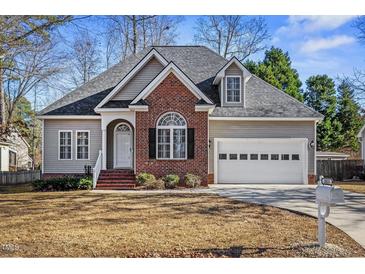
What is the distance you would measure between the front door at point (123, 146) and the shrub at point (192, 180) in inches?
141

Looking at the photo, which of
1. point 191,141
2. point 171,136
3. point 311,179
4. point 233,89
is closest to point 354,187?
point 311,179

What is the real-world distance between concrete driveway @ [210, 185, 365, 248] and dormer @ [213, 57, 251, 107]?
4555 mm

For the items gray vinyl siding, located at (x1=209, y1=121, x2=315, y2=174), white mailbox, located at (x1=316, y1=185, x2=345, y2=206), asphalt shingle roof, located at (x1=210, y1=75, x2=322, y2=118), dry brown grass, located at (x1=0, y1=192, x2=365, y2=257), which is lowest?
dry brown grass, located at (x1=0, y1=192, x2=365, y2=257)

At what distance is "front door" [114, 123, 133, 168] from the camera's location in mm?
18172

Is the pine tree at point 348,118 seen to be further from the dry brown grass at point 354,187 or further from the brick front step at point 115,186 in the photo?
the brick front step at point 115,186

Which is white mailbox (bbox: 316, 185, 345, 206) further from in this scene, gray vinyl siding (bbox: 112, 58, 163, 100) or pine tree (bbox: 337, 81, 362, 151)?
pine tree (bbox: 337, 81, 362, 151)

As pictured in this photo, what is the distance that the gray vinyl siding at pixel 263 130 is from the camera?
59.7ft

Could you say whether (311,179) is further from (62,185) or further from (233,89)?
(62,185)

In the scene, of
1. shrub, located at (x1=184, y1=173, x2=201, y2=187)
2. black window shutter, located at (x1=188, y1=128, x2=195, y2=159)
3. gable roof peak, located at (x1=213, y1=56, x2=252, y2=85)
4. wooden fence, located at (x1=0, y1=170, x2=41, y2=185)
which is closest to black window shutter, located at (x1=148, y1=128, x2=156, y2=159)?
black window shutter, located at (x1=188, y1=128, x2=195, y2=159)

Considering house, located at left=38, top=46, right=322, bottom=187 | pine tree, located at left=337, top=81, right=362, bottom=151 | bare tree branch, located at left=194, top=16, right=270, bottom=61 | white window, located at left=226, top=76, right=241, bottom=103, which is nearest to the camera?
house, located at left=38, top=46, right=322, bottom=187

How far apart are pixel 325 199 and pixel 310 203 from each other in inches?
204

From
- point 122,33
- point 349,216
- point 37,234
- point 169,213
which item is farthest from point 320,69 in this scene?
point 37,234

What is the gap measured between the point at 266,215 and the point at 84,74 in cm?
1827

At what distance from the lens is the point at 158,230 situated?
821cm
